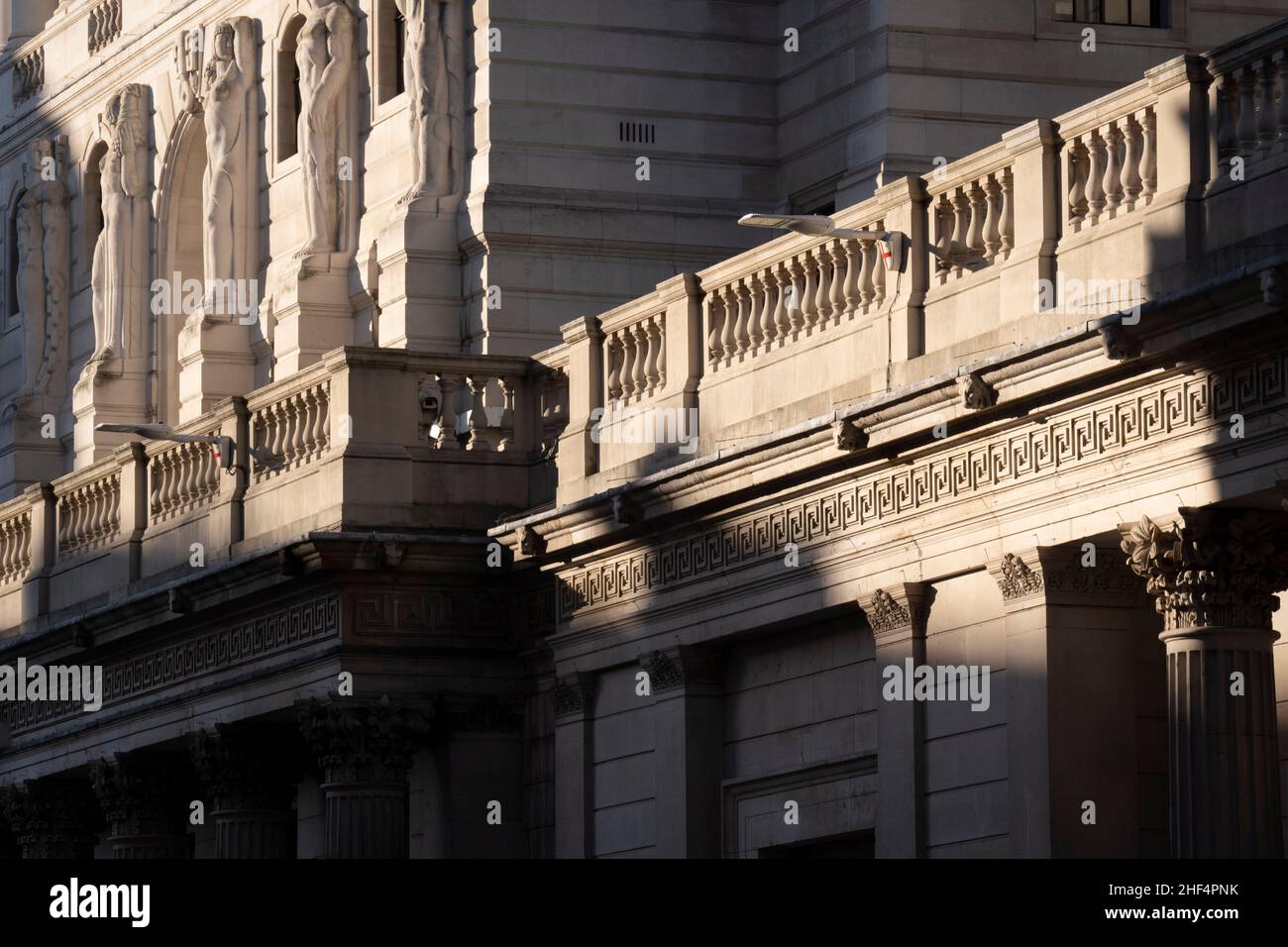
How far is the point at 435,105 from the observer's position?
4362 centimetres

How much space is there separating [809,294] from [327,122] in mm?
15434

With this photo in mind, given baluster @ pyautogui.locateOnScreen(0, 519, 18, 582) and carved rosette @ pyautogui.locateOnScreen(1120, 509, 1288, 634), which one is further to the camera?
baluster @ pyautogui.locateOnScreen(0, 519, 18, 582)

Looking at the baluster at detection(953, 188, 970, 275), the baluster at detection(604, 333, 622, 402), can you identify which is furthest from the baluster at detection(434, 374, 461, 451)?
the baluster at detection(953, 188, 970, 275)

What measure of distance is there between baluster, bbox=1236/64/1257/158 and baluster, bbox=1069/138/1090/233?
1925 mm

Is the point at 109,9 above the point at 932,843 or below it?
above

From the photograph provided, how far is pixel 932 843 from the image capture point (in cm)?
3014

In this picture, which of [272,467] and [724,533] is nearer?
[724,533]

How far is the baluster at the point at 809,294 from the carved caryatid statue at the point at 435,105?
1235 centimetres

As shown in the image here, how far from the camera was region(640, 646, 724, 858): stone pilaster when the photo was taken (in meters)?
33.6

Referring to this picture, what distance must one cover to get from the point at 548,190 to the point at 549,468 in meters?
7.79

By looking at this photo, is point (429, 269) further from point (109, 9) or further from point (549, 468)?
point (109, 9)

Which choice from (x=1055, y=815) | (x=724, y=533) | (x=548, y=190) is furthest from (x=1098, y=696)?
(x=548, y=190)

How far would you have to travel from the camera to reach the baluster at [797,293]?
1261 inches

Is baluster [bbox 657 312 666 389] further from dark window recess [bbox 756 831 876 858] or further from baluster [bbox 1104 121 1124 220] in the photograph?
baluster [bbox 1104 121 1124 220]
